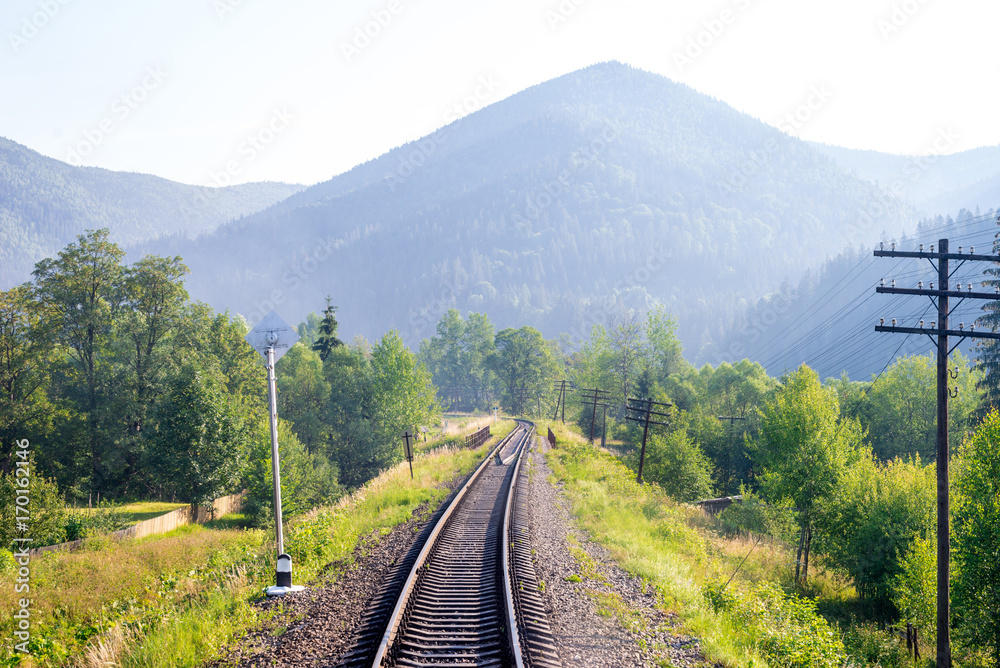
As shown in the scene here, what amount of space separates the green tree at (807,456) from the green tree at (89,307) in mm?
51417

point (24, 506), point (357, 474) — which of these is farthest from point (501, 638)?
point (357, 474)

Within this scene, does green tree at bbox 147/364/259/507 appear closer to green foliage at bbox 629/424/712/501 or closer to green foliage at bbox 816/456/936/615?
green foliage at bbox 629/424/712/501

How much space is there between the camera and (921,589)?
2364 centimetres

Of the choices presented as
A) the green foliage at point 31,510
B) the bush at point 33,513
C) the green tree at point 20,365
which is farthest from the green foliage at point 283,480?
the green tree at point 20,365

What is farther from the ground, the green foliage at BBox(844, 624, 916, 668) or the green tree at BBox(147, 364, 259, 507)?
the green tree at BBox(147, 364, 259, 507)

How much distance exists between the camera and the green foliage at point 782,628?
9523 millimetres

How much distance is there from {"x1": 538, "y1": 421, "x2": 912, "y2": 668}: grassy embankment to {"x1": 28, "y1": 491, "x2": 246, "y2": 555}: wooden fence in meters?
23.5

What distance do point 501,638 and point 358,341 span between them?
446ft

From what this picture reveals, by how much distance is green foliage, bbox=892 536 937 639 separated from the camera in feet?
74.2

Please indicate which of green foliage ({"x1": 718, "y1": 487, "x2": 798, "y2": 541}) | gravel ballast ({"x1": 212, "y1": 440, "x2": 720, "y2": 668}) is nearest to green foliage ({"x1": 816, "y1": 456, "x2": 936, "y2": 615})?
green foliage ({"x1": 718, "y1": 487, "x2": 798, "y2": 541})

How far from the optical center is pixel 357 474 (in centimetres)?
5941

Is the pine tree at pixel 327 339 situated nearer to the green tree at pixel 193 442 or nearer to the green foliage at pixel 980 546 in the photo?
the green tree at pixel 193 442

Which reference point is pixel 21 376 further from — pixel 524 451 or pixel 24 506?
pixel 524 451

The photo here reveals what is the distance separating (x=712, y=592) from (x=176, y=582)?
12148mm
